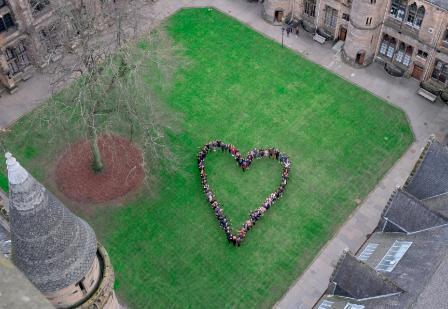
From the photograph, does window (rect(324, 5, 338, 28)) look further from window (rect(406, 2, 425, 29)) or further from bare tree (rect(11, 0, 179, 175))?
bare tree (rect(11, 0, 179, 175))

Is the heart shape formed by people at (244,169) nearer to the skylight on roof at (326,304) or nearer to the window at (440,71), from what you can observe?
the skylight on roof at (326,304)

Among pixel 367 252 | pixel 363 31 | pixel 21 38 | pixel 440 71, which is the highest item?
pixel 21 38

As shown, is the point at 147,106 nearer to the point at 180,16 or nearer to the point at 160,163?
the point at 160,163

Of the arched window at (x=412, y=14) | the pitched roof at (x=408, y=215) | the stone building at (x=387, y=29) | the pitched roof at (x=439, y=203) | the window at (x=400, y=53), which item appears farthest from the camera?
the window at (x=400, y=53)

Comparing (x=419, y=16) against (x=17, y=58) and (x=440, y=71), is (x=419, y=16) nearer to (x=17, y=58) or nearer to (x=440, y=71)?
(x=440, y=71)

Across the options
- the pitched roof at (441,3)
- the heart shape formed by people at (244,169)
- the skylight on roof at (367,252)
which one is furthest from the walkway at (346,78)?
the pitched roof at (441,3)

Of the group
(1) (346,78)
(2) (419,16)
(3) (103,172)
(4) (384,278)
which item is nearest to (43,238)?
(4) (384,278)
